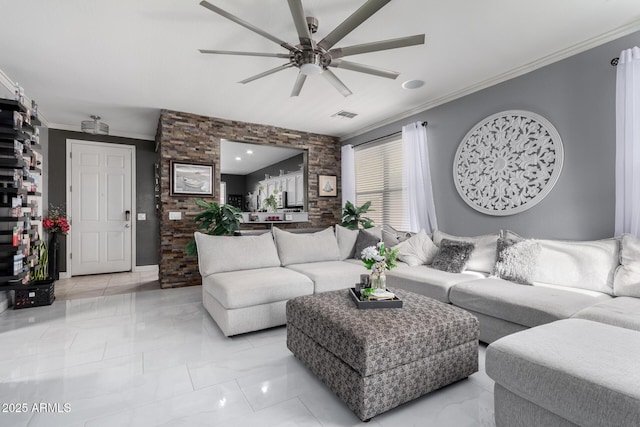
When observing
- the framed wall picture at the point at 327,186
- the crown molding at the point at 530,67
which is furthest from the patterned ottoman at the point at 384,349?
the framed wall picture at the point at 327,186

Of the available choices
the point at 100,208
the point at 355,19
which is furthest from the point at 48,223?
the point at 355,19

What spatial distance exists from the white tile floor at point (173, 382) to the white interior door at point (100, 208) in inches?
107

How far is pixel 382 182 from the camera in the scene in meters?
5.25

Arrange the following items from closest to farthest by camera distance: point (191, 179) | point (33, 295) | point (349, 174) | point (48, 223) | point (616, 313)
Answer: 1. point (616, 313)
2. point (33, 295)
3. point (48, 223)
4. point (191, 179)
5. point (349, 174)

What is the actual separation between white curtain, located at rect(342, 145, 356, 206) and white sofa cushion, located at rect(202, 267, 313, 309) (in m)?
2.94

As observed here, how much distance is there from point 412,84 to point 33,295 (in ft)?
16.8

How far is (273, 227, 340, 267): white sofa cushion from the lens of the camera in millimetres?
3746

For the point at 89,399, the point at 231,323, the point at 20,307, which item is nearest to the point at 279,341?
the point at 231,323

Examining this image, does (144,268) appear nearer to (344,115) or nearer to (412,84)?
(344,115)

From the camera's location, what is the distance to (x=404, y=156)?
4582 millimetres

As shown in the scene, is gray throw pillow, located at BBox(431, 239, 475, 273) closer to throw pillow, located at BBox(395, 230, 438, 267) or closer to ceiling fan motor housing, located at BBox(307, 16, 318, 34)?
throw pillow, located at BBox(395, 230, 438, 267)

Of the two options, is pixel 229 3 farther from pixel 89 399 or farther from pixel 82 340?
pixel 82 340

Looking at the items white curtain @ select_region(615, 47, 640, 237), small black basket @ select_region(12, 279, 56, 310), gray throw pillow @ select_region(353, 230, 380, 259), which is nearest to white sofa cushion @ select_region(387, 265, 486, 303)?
gray throw pillow @ select_region(353, 230, 380, 259)

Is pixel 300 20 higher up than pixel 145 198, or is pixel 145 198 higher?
pixel 300 20
